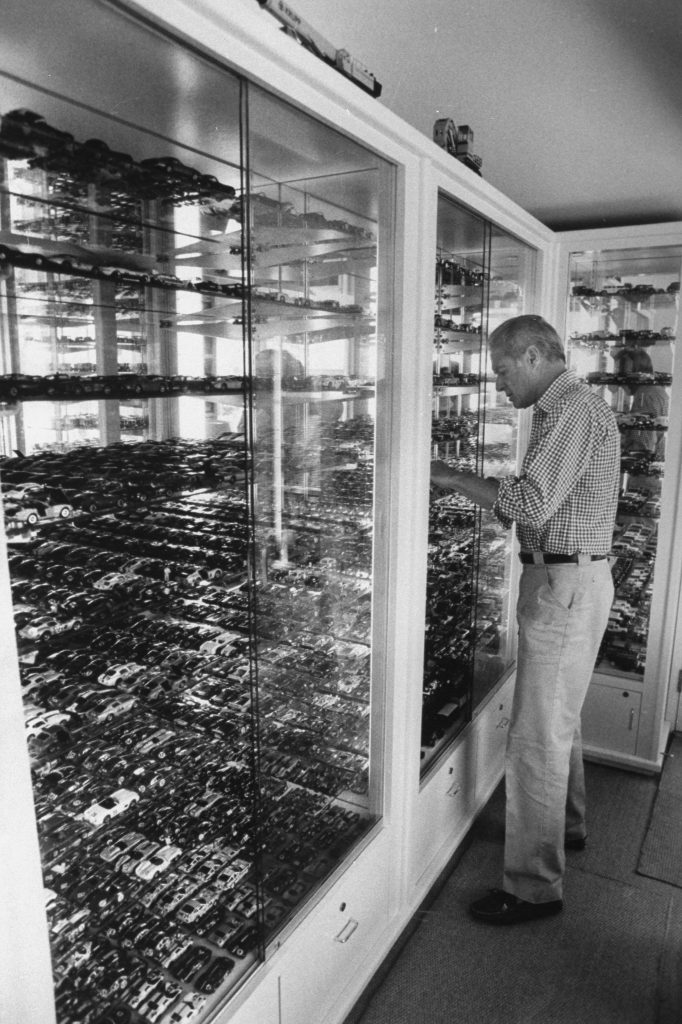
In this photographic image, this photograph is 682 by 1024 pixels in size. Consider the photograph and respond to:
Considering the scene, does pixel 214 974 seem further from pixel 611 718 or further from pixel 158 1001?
pixel 611 718

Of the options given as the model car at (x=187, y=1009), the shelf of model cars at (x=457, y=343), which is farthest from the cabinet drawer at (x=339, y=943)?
the shelf of model cars at (x=457, y=343)

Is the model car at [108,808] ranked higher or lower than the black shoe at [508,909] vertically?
higher

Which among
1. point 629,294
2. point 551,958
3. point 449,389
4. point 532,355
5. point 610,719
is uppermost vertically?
point 629,294

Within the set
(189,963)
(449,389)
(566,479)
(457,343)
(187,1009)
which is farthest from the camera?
(457,343)

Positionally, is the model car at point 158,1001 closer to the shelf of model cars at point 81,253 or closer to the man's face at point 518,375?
the shelf of model cars at point 81,253

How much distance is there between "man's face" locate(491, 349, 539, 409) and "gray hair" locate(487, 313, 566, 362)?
2 cm

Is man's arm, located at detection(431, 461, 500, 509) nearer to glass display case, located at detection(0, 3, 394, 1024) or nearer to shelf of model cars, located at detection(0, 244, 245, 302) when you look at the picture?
glass display case, located at detection(0, 3, 394, 1024)

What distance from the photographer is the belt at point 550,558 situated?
2.45m

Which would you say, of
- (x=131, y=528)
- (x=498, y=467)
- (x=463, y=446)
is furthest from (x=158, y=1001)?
(x=498, y=467)

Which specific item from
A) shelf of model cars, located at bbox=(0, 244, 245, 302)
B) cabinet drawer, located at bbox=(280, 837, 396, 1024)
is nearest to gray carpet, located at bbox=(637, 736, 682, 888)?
cabinet drawer, located at bbox=(280, 837, 396, 1024)

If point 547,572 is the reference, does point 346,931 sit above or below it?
below

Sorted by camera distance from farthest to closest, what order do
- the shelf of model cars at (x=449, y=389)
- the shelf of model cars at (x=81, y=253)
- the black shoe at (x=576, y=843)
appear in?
the black shoe at (x=576, y=843) < the shelf of model cars at (x=449, y=389) < the shelf of model cars at (x=81, y=253)

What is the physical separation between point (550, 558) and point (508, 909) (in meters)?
1.21

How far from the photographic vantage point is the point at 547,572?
247 cm
